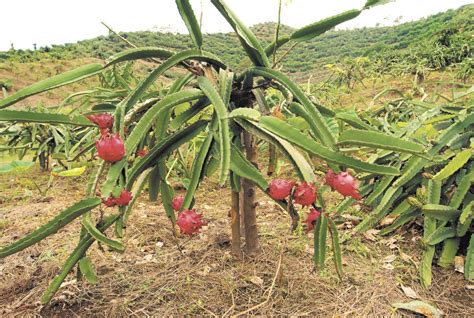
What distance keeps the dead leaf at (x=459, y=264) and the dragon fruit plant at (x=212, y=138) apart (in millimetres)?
716

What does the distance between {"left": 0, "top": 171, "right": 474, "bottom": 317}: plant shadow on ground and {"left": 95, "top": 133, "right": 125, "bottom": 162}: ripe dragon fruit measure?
0.60 m

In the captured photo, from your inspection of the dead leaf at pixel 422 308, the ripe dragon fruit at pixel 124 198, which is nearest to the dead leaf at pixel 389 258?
the dead leaf at pixel 422 308

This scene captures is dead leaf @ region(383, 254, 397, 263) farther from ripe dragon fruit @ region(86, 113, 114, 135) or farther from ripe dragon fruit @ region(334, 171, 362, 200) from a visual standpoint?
ripe dragon fruit @ region(86, 113, 114, 135)

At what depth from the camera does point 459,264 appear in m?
1.58

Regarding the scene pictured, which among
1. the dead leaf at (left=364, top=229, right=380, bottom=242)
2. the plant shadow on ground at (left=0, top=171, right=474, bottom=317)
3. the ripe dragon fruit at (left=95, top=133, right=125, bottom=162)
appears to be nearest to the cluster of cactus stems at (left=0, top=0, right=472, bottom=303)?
the ripe dragon fruit at (left=95, top=133, right=125, bottom=162)

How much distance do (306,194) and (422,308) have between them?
30.3 inches

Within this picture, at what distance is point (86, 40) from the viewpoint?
28188 mm

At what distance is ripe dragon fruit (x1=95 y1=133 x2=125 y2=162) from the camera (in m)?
0.90

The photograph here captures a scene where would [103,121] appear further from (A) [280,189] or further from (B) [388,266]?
(B) [388,266]

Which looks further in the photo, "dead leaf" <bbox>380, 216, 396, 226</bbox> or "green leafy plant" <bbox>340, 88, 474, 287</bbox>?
"dead leaf" <bbox>380, 216, 396, 226</bbox>

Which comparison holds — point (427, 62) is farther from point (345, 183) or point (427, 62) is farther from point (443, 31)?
point (345, 183)

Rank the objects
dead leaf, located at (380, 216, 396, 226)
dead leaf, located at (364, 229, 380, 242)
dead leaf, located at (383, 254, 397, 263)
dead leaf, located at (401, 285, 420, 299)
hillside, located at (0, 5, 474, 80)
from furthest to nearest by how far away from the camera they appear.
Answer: hillside, located at (0, 5, 474, 80)
dead leaf, located at (380, 216, 396, 226)
dead leaf, located at (364, 229, 380, 242)
dead leaf, located at (383, 254, 397, 263)
dead leaf, located at (401, 285, 420, 299)

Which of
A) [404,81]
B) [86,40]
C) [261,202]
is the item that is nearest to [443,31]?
[404,81]

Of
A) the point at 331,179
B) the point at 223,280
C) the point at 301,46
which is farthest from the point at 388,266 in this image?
the point at 301,46
